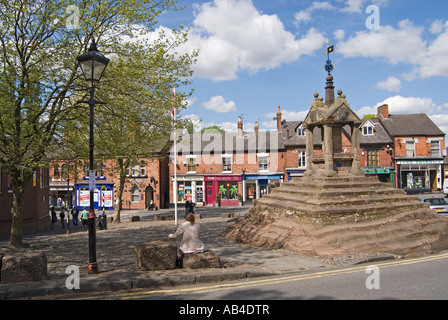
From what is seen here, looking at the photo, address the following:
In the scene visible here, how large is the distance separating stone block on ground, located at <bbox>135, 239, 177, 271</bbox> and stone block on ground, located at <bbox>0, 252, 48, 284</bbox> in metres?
2.16

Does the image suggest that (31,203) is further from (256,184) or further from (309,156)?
(256,184)

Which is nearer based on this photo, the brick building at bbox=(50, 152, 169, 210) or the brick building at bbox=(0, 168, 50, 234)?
the brick building at bbox=(0, 168, 50, 234)

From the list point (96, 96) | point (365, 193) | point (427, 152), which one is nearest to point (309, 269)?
point (365, 193)

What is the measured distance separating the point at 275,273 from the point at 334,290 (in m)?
1.79

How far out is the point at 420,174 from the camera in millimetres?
40062

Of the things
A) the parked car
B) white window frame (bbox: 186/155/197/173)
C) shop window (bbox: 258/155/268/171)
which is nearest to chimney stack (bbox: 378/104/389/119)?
shop window (bbox: 258/155/268/171)

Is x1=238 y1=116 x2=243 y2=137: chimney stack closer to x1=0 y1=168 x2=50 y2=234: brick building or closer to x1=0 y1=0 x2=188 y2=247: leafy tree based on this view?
x1=0 y1=168 x2=50 y2=234: brick building

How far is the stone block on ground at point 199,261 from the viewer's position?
26.0 feet

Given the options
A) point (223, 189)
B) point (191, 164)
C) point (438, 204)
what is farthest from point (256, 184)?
point (438, 204)

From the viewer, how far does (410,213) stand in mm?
11953

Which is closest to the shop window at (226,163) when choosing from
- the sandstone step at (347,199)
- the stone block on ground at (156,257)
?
the sandstone step at (347,199)

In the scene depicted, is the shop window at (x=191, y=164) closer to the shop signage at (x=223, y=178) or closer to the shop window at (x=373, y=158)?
the shop signage at (x=223, y=178)

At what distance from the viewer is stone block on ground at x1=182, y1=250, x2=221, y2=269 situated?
7.93 metres

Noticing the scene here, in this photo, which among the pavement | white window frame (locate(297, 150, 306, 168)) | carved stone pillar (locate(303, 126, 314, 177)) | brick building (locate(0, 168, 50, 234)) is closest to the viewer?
the pavement
